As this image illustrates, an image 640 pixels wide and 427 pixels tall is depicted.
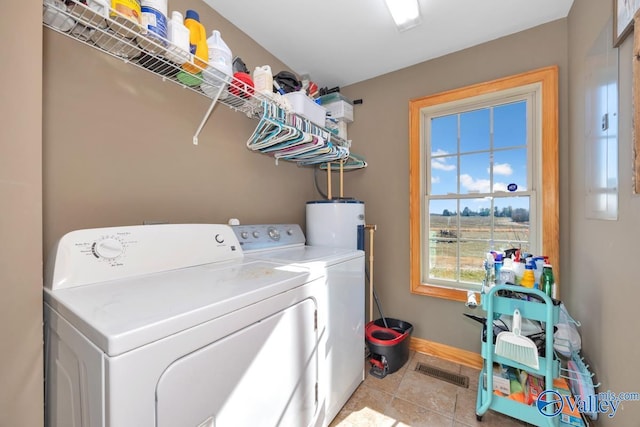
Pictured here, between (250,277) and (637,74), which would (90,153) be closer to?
(250,277)

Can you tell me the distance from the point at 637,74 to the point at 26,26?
2.03 metres

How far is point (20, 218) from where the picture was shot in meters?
0.75

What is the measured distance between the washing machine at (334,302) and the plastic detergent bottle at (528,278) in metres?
0.91

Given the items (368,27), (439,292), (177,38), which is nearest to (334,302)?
(439,292)

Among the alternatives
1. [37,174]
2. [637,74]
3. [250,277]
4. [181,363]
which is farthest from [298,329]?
[637,74]

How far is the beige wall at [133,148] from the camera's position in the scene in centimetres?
108

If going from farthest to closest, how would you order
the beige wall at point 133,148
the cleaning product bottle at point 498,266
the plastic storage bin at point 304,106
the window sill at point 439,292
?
the window sill at point 439,292
the plastic storage bin at point 304,106
the cleaning product bottle at point 498,266
the beige wall at point 133,148

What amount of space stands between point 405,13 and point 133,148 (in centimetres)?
188

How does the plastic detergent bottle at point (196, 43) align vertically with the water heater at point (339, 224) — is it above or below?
above

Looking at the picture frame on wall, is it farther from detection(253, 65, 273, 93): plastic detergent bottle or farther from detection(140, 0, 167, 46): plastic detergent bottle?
detection(140, 0, 167, 46): plastic detergent bottle

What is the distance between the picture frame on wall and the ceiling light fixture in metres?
0.97

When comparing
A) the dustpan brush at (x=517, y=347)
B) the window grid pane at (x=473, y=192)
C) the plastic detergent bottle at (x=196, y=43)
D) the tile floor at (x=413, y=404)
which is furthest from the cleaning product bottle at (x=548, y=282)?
the plastic detergent bottle at (x=196, y=43)

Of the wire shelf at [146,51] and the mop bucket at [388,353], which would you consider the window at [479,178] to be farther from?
the wire shelf at [146,51]

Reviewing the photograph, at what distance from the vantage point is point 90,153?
3.81ft
